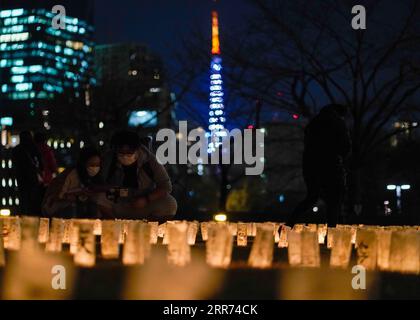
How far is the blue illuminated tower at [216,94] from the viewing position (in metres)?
22.6

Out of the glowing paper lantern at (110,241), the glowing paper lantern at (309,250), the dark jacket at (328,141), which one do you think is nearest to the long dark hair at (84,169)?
the dark jacket at (328,141)

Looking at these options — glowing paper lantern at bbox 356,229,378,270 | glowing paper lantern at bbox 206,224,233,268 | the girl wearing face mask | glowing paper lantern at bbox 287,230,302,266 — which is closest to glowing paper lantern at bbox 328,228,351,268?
glowing paper lantern at bbox 356,229,378,270

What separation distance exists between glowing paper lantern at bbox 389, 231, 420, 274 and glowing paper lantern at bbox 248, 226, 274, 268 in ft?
2.63

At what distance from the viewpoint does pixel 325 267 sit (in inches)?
216

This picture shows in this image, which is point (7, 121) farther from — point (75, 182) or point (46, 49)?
point (75, 182)

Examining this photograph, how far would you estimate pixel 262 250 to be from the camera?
17.2ft

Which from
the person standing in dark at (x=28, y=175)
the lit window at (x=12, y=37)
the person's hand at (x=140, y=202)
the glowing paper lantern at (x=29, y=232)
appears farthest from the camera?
the lit window at (x=12, y=37)

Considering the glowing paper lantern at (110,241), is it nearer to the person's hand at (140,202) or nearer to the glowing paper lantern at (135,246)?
the glowing paper lantern at (135,246)

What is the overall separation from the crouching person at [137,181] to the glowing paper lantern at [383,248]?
367 cm

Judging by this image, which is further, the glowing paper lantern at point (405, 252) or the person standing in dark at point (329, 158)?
the person standing in dark at point (329, 158)

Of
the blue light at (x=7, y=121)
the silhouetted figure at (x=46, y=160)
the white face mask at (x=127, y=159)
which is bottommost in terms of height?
the white face mask at (x=127, y=159)

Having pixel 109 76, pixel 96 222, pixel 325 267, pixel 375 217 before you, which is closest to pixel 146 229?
pixel 325 267

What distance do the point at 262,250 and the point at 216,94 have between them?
18.3 meters
